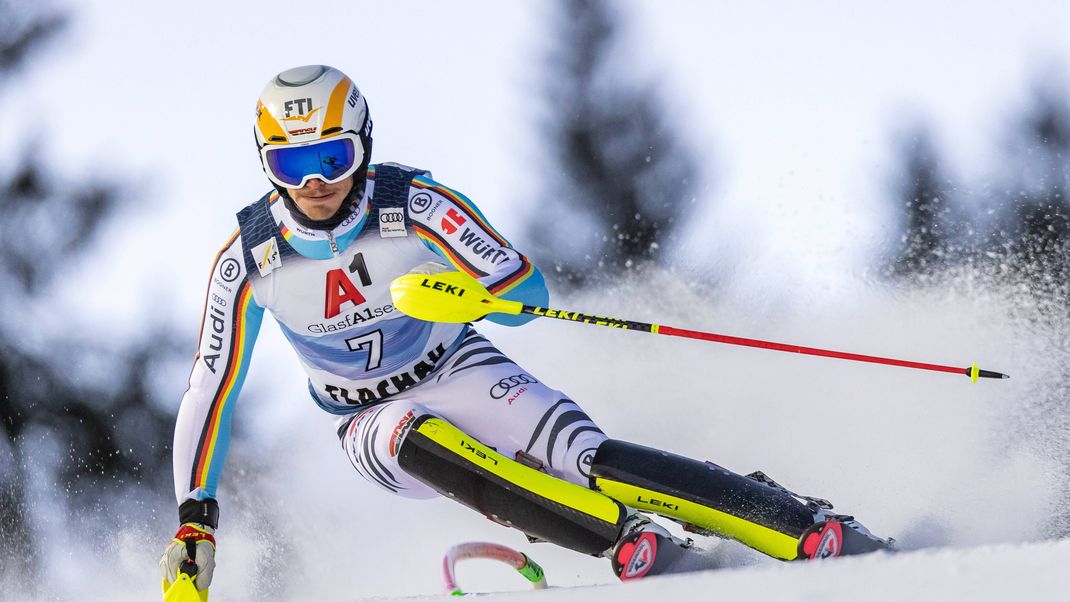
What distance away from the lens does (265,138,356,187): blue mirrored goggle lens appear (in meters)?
4.45

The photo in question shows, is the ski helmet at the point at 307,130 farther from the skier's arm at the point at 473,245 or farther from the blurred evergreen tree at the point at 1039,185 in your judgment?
the blurred evergreen tree at the point at 1039,185

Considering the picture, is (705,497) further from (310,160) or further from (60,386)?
(60,386)

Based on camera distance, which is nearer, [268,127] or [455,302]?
[455,302]

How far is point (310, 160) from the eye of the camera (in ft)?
14.6

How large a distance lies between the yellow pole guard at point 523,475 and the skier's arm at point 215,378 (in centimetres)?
89

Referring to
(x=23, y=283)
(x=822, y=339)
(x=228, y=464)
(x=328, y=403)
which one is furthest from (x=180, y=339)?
(x=328, y=403)

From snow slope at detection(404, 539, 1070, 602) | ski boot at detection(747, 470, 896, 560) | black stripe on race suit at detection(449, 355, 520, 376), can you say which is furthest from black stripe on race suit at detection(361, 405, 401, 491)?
ski boot at detection(747, 470, 896, 560)

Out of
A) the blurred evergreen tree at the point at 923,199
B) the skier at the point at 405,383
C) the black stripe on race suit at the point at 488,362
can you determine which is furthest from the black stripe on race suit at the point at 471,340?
the blurred evergreen tree at the point at 923,199

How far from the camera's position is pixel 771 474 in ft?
22.0

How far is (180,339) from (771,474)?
12201 millimetres

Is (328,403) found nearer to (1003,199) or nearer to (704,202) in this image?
(704,202)

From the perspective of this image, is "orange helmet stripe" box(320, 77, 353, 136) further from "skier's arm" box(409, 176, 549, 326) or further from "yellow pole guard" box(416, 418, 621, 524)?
"yellow pole guard" box(416, 418, 621, 524)

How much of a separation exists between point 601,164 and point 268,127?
13881 millimetres

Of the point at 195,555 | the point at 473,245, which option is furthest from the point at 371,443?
the point at 473,245
